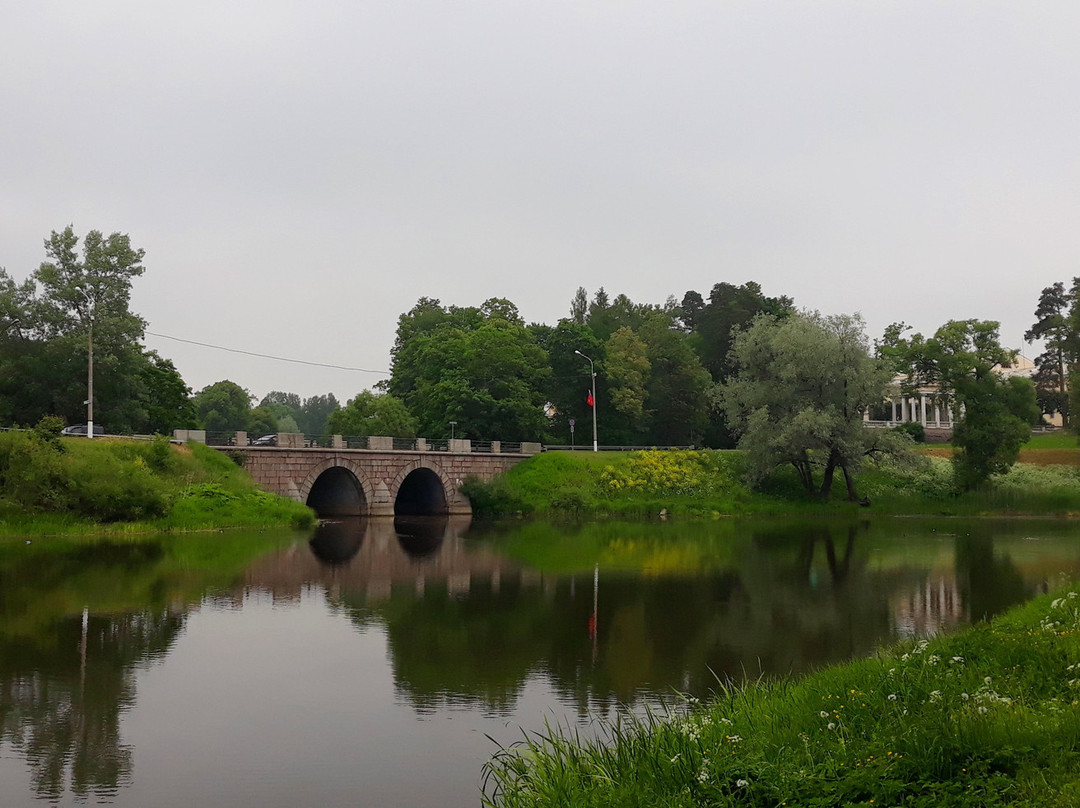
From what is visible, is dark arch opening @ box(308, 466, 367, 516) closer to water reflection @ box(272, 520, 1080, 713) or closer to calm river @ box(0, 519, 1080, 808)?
water reflection @ box(272, 520, 1080, 713)

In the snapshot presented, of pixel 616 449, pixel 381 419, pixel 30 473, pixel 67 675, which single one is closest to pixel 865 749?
pixel 67 675

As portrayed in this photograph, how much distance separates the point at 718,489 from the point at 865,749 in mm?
58328

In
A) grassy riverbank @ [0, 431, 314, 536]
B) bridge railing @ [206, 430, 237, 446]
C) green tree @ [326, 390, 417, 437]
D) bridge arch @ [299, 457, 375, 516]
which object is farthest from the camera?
green tree @ [326, 390, 417, 437]

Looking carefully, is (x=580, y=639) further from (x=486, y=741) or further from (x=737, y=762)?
(x=737, y=762)

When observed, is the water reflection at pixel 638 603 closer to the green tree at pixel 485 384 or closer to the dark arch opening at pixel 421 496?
the dark arch opening at pixel 421 496

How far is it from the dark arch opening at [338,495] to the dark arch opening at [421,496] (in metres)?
3.73

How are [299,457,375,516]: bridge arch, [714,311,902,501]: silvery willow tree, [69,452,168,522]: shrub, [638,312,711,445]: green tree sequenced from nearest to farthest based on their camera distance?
[69,452,168,522]: shrub
[299,457,375,516]: bridge arch
[714,311,902,501]: silvery willow tree
[638,312,711,445]: green tree

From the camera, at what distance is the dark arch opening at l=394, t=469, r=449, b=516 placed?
224 feet

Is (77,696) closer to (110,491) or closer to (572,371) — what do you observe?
(110,491)

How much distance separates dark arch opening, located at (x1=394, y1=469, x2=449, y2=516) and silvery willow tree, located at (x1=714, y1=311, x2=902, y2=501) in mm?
21828

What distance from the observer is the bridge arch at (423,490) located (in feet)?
209

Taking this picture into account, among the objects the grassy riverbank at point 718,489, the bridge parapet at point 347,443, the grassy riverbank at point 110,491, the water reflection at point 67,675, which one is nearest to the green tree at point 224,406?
the bridge parapet at point 347,443

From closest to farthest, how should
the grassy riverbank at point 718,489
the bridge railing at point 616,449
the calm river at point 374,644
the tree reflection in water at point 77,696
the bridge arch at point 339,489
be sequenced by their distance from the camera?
the tree reflection in water at point 77,696, the calm river at point 374,644, the bridge arch at point 339,489, the grassy riverbank at point 718,489, the bridge railing at point 616,449

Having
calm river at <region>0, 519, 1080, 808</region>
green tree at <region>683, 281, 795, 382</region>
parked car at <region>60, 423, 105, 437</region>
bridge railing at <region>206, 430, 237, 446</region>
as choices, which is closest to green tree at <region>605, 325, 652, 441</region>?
green tree at <region>683, 281, 795, 382</region>
